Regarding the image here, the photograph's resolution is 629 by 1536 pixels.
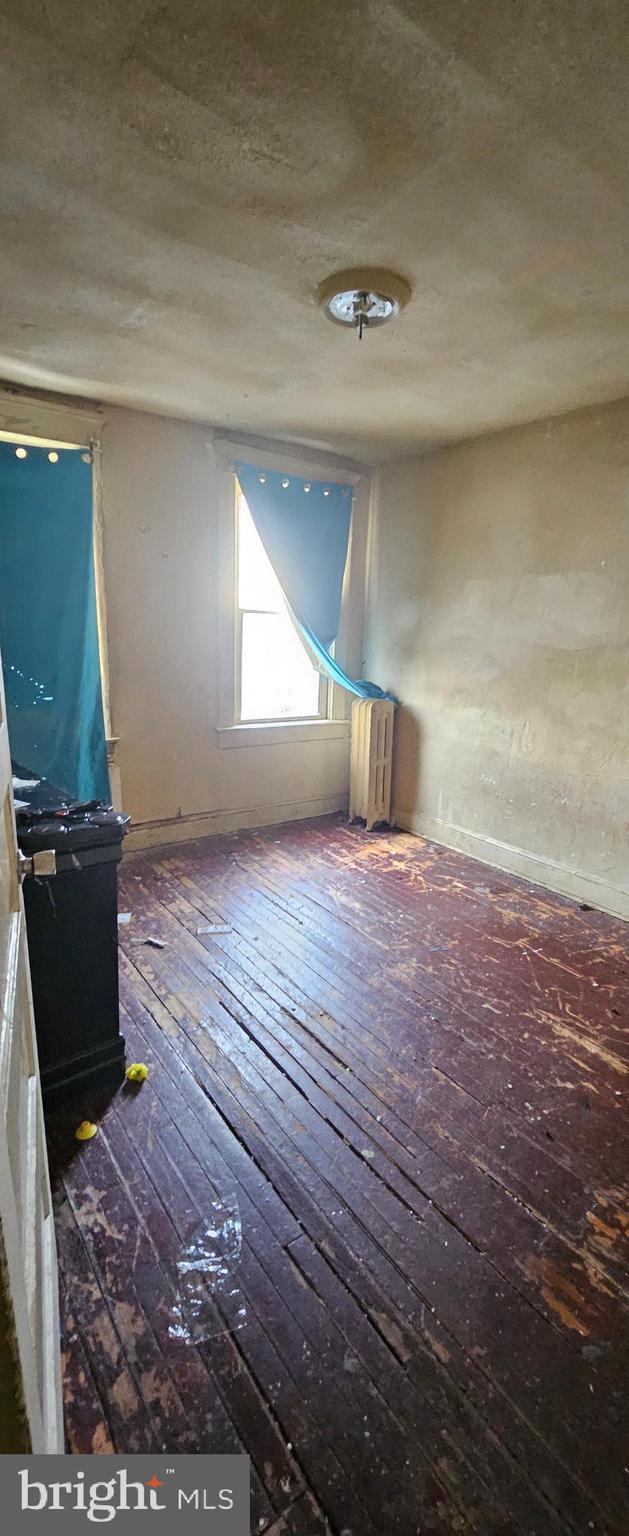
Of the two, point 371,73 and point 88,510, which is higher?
point 371,73

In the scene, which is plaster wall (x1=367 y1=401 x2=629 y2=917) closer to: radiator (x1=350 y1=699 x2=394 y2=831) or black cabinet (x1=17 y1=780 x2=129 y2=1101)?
radiator (x1=350 y1=699 x2=394 y2=831)

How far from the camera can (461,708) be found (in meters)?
4.00

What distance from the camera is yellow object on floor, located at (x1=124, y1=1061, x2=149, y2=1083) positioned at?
1958 mm

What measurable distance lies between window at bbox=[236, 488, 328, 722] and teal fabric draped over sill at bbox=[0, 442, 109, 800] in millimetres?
1027

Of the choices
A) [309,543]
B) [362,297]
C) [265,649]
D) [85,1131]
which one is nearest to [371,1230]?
[85,1131]

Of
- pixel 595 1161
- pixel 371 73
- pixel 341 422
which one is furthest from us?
pixel 341 422

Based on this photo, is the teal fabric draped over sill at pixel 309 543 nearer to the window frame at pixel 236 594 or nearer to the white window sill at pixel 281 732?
the window frame at pixel 236 594

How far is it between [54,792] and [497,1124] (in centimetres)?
177

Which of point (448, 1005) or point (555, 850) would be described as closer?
point (448, 1005)

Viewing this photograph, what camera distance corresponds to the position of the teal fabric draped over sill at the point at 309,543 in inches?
154

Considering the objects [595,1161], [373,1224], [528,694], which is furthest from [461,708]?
[373,1224]

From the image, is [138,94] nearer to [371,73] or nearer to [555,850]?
[371,73]

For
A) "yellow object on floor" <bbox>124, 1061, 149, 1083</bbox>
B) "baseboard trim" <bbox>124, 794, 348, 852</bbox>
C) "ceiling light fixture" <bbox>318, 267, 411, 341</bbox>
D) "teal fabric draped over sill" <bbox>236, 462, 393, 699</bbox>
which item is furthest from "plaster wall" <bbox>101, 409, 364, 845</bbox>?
"yellow object on floor" <bbox>124, 1061, 149, 1083</bbox>

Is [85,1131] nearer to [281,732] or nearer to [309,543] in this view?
[281,732]
